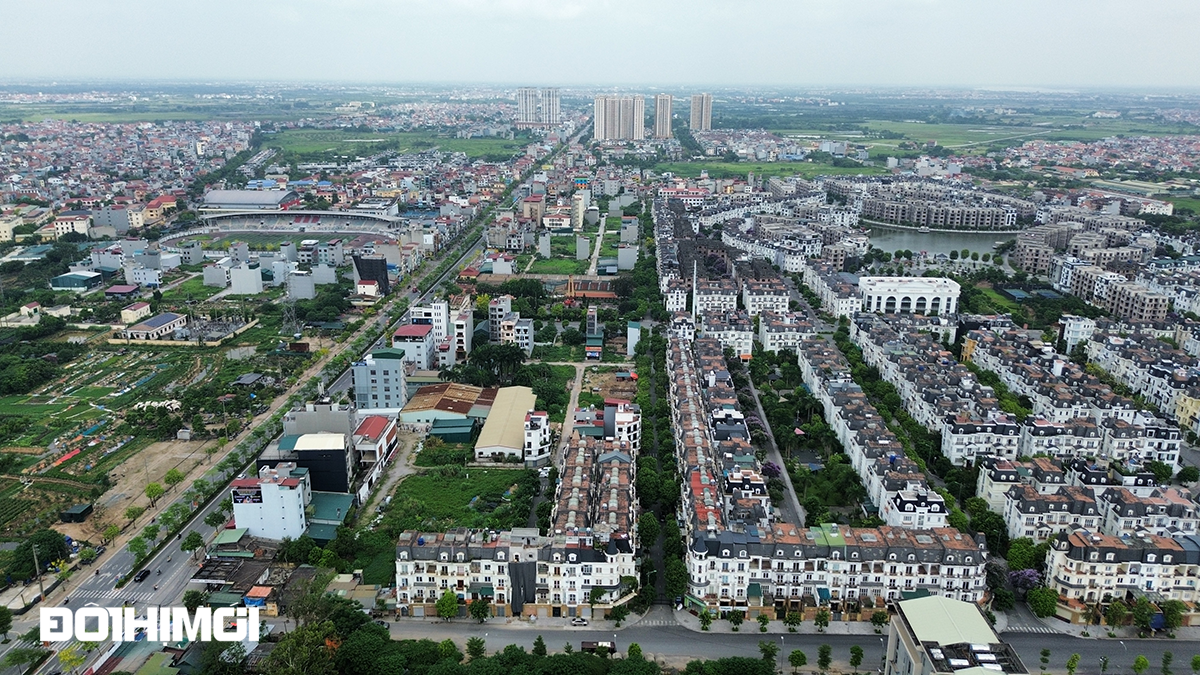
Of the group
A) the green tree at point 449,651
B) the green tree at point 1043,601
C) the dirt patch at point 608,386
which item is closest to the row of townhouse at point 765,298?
the dirt patch at point 608,386

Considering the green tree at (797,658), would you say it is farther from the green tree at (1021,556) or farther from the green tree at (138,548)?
the green tree at (138,548)

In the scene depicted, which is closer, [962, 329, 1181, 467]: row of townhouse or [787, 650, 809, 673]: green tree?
[787, 650, 809, 673]: green tree

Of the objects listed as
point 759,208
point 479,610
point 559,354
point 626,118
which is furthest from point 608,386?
point 626,118

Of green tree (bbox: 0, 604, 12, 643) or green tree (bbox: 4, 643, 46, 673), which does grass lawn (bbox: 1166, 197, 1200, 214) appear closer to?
green tree (bbox: 4, 643, 46, 673)

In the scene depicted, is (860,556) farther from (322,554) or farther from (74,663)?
(74,663)

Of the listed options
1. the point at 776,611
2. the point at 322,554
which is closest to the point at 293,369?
the point at 322,554

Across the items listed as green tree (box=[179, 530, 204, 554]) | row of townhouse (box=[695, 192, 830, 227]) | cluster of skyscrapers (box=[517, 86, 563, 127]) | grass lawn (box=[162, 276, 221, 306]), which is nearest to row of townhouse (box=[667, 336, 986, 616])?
green tree (box=[179, 530, 204, 554])

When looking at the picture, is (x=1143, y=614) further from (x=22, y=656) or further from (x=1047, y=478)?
(x=22, y=656)
